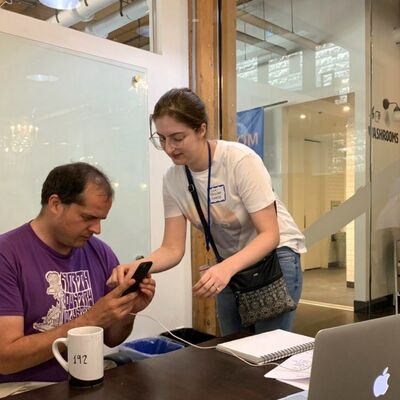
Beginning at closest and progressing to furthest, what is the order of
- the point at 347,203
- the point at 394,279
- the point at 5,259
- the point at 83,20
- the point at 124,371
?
1. the point at 124,371
2. the point at 5,259
3. the point at 83,20
4. the point at 347,203
5. the point at 394,279

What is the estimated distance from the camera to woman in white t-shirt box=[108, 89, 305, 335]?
5.05 feet

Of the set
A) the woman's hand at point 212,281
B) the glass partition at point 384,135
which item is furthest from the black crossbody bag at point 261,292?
the glass partition at point 384,135

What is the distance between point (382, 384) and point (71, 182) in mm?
1047

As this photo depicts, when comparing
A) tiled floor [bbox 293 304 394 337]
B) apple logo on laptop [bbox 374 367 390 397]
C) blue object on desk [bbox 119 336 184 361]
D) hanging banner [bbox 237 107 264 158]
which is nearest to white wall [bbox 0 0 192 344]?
blue object on desk [bbox 119 336 184 361]

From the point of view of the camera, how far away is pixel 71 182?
147cm

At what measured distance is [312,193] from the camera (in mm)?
4328

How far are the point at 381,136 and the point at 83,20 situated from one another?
293 cm

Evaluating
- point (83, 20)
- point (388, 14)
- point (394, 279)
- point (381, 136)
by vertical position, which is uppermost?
point (388, 14)

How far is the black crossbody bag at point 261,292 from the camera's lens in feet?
4.99

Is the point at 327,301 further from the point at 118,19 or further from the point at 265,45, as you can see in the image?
the point at 118,19

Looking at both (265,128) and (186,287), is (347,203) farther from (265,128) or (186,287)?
(186,287)

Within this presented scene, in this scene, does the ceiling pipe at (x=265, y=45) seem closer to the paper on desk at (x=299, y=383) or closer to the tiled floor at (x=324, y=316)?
the tiled floor at (x=324, y=316)

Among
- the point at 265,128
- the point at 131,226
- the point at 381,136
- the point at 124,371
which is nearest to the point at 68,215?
the point at 124,371

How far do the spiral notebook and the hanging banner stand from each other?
278 cm
